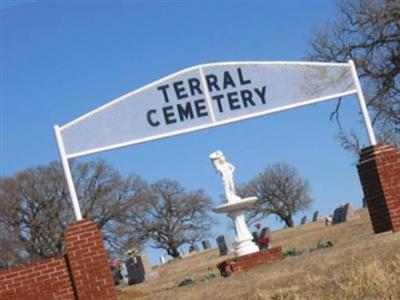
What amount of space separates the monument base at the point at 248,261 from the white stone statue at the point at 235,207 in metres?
0.74

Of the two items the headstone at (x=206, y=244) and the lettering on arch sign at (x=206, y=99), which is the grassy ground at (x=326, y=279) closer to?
the lettering on arch sign at (x=206, y=99)

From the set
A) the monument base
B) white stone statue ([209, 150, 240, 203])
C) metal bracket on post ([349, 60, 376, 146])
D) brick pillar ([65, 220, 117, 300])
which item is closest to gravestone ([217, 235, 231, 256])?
white stone statue ([209, 150, 240, 203])

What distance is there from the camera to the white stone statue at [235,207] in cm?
1634

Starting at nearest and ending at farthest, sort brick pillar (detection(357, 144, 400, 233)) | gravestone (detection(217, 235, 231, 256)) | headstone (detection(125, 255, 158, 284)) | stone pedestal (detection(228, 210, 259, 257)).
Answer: brick pillar (detection(357, 144, 400, 233)) < stone pedestal (detection(228, 210, 259, 257)) < headstone (detection(125, 255, 158, 284)) < gravestone (detection(217, 235, 231, 256))

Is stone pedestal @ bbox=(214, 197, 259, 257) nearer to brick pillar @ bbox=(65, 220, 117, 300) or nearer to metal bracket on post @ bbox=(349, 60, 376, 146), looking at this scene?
metal bracket on post @ bbox=(349, 60, 376, 146)

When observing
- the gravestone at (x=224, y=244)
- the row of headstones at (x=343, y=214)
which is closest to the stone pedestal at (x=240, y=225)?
the row of headstones at (x=343, y=214)

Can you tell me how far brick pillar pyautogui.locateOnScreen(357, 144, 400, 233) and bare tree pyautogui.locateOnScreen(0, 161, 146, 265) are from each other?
4227 centimetres

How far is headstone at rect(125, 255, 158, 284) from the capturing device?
4016cm

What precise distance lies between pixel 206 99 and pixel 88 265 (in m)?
4.14

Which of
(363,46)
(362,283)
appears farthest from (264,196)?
(362,283)

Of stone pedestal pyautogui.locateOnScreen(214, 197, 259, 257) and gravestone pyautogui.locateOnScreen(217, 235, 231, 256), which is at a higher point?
stone pedestal pyautogui.locateOnScreen(214, 197, 259, 257)

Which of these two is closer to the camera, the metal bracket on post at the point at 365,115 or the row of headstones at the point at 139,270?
the metal bracket on post at the point at 365,115

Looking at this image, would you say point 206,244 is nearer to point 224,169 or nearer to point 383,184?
point 224,169

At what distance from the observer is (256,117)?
15.7 meters
